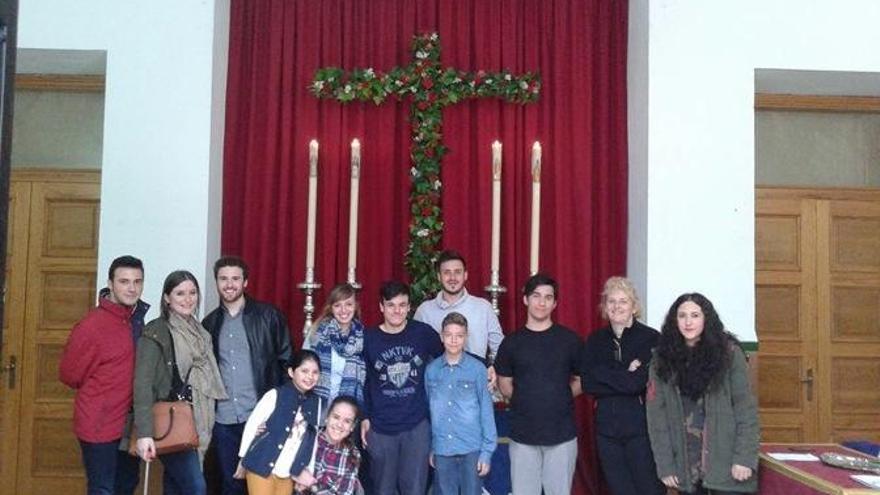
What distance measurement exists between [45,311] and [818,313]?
14.5 ft

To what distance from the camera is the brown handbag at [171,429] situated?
325 cm

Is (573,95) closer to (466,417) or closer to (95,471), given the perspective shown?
(466,417)

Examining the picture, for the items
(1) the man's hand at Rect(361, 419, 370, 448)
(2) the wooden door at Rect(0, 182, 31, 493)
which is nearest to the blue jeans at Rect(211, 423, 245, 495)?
(1) the man's hand at Rect(361, 419, 370, 448)

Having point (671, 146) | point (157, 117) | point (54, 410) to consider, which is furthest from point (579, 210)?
point (54, 410)

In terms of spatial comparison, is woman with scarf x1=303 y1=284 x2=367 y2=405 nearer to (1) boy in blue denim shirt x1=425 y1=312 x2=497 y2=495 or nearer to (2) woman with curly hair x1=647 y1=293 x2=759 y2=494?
(1) boy in blue denim shirt x1=425 y1=312 x2=497 y2=495

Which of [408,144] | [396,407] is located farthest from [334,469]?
[408,144]

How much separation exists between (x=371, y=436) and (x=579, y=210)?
178cm

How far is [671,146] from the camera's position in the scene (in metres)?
4.31

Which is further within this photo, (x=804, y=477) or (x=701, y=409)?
(x=701, y=409)

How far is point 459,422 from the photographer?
3438mm

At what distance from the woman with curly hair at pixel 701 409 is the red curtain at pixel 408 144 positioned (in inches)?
50.0

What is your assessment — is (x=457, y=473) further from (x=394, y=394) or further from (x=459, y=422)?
(x=394, y=394)

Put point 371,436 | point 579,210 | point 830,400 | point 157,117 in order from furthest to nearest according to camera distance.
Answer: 1. point 830,400
2. point 579,210
3. point 157,117
4. point 371,436

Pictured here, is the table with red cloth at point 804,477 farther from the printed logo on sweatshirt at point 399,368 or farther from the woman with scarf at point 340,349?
the woman with scarf at point 340,349
